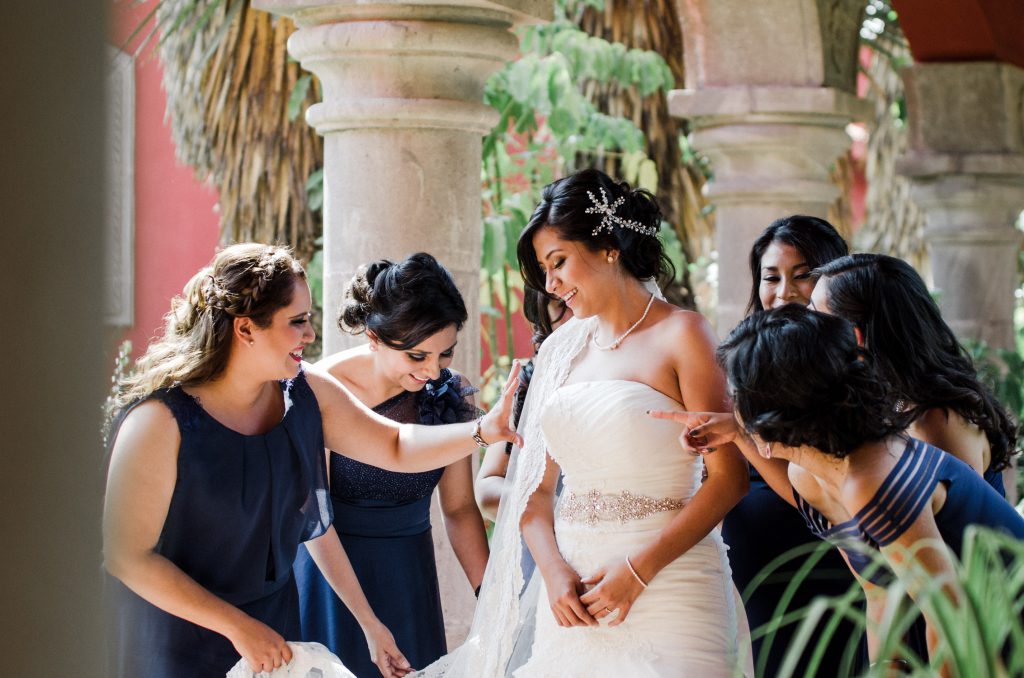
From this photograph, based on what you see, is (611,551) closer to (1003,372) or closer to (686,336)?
(686,336)

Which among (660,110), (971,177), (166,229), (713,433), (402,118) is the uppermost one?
(660,110)

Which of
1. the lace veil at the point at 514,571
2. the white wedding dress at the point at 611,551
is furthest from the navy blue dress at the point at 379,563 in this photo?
the white wedding dress at the point at 611,551

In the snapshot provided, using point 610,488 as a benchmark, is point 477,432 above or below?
above

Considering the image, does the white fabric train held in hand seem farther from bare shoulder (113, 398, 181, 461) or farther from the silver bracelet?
the silver bracelet

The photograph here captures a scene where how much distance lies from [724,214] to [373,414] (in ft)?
12.9

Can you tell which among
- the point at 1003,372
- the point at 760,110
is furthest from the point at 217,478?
the point at 1003,372

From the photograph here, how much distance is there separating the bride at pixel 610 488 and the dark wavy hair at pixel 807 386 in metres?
0.62

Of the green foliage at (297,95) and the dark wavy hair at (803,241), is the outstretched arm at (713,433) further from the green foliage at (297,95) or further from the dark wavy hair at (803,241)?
the green foliage at (297,95)

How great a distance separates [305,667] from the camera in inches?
127

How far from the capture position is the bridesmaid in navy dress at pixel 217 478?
3.10m

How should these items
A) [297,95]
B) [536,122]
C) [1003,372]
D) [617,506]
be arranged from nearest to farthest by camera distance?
[617,506], [536,122], [297,95], [1003,372]

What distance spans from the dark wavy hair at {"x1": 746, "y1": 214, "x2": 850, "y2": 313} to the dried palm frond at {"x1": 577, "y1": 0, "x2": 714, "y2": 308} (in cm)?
576

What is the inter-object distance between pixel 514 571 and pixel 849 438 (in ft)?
4.35

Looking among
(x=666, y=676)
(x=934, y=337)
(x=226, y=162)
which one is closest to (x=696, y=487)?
(x=666, y=676)
